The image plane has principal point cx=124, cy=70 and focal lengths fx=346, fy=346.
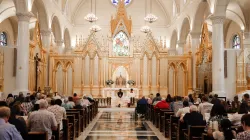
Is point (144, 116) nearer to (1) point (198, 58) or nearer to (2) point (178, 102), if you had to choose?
(2) point (178, 102)

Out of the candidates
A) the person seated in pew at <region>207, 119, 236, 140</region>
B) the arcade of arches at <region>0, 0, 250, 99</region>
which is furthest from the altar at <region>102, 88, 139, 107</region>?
the person seated in pew at <region>207, 119, 236, 140</region>

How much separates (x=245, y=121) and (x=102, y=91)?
24.5 meters

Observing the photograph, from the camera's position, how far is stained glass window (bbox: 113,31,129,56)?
32.8m

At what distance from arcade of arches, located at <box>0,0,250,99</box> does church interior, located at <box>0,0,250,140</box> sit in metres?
0.06

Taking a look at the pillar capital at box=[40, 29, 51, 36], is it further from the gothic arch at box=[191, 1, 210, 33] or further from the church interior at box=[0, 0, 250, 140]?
the gothic arch at box=[191, 1, 210, 33]

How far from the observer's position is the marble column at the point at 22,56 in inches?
735

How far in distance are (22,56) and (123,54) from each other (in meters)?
15.2

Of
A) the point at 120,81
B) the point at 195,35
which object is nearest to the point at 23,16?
the point at 195,35

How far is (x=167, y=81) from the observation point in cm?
2788

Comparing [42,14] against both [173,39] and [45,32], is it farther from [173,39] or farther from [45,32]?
[173,39]

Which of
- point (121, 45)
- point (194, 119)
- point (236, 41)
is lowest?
point (194, 119)

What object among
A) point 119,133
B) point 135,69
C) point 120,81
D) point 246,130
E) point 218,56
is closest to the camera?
point 246,130

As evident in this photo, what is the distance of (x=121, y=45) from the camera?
32.9 metres

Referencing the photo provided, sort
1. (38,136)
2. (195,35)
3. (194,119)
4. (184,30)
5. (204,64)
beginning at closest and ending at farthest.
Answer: (38,136) < (194,119) < (204,64) < (195,35) < (184,30)
